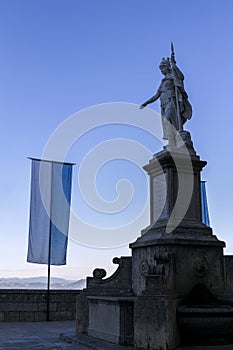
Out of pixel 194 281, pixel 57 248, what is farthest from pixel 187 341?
pixel 57 248

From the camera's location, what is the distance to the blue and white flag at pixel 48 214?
14.6 meters

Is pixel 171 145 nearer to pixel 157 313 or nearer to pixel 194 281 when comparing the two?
pixel 194 281

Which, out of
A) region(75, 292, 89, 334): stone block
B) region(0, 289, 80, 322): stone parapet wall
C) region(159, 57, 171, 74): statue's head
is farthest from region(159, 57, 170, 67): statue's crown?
region(0, 289, 80, 322): stone parapet wall

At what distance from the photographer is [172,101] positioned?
9.88 metres

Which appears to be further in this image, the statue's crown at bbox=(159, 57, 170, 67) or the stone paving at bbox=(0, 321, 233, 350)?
the statue's crown at bbox=(159, 57, 170, 67)

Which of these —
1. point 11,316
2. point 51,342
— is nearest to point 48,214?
point 11,316

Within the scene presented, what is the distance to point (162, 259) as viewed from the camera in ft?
25.1

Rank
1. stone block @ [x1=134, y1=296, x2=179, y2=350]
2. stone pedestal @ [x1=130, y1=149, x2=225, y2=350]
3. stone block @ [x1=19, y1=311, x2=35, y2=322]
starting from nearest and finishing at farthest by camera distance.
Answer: stone block @ [x1=134, y1=296, x2=179, y2=350], stone pedestal @ [x1=130, y1=149, x2=225, y2=350], stone block @ [x1=19, y1=311, x2=35, y2=322]

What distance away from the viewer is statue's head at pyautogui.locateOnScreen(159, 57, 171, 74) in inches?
407

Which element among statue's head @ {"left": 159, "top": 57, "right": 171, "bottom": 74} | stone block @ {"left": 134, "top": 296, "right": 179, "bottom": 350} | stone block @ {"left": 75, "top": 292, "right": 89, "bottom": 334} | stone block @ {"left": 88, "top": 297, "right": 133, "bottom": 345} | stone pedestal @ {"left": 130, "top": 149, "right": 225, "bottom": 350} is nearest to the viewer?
stone block @ {"left": 134, "top": 296, "right": 179, "bottom": 350}

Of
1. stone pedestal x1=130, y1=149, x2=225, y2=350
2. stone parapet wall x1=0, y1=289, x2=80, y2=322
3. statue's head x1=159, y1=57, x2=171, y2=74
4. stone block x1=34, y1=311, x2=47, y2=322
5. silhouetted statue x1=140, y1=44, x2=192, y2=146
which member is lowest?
stone block x1=34, y1=311, x2=47, y2=322

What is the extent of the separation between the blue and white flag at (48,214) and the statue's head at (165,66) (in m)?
6.32

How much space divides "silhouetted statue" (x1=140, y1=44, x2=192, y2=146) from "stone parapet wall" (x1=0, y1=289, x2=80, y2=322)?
733cm

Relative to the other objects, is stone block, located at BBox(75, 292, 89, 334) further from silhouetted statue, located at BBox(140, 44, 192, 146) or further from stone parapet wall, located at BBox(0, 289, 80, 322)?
stone parapet wall, located at BBox(0, 289, 80, 322)
